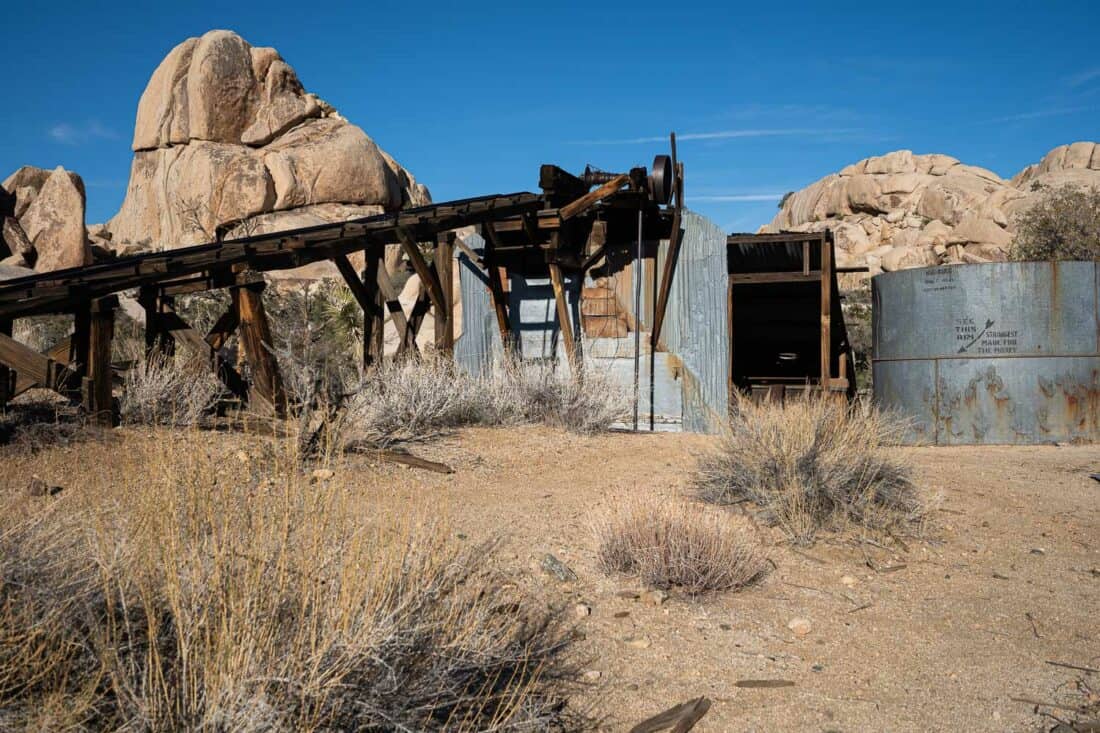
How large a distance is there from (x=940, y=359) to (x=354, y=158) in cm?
3343

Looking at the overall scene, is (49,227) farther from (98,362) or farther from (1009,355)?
(1009,355)

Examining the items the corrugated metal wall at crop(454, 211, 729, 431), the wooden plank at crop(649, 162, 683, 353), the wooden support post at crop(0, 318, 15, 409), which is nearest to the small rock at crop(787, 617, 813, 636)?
the wooden support post at crop(0, 318, 15, 409)

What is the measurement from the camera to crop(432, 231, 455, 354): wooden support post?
39.7 ft

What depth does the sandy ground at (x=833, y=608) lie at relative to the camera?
Answer: 152 inches

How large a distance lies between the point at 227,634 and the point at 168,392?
21.0ft

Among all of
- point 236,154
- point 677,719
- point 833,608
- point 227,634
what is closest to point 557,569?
point 833,608

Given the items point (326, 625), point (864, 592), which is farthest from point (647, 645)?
point (326, 625)

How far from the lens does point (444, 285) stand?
1230cm

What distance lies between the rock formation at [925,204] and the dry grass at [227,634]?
47.0 metres

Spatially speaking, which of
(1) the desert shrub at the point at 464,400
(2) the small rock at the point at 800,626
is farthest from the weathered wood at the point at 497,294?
(2) the small rock at the point at 800,626

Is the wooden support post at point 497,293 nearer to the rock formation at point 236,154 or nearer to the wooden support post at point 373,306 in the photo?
the wooden support post at point 373,306

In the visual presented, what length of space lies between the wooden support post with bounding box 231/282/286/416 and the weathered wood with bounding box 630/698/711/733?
5.63 meters

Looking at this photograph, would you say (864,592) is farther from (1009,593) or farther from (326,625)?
(326,625)

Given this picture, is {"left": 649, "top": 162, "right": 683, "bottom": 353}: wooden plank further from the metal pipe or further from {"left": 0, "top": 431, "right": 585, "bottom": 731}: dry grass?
{"left": 0, "top": 431, "right": 585, "bottom": 731}: dry grass
